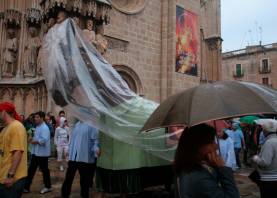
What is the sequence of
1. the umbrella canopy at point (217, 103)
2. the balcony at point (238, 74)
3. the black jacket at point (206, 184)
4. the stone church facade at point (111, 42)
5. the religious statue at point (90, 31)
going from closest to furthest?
1. the black jacket at point (206, 184)
2. the umbrella canopy at point (217, 103)
3. the religious statue at point (90, 31)
4. the stone church facade at point (111, 42)
5. the balcony at point (238, 74)

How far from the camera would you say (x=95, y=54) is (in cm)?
505

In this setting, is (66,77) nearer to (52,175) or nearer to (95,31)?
(52,175)

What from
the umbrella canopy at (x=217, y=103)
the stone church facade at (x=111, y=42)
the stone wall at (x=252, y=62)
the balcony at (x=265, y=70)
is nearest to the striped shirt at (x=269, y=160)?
the umbrella canopy at (x=217, y=103)

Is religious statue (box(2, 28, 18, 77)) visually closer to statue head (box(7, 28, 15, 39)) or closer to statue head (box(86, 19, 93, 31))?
statue head (box(7, 28, 15, 39))

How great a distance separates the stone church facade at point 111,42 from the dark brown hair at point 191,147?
6896 millimetres

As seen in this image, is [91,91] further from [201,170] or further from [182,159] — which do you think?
[201,170]

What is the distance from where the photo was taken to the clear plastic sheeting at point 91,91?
443 cm

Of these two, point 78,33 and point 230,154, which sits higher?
point 78,33

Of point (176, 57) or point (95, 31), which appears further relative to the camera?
point (176, 57)

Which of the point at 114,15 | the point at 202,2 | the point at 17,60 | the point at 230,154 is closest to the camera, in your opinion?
the point at 230,154

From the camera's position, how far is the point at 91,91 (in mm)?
4539

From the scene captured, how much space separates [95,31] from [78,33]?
4742mm

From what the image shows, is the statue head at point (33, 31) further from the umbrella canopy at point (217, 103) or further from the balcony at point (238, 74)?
the balcony at point (238, 74)

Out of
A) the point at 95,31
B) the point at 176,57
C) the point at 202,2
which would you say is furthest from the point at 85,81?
the point at 202,2
